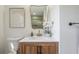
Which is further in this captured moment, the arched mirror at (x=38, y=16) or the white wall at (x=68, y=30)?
the arched mirror at (x=38, y=16)

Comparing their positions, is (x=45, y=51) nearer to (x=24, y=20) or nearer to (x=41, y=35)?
(x=41, y=35)

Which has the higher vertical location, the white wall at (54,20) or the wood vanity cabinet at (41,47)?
the white wall at (54,20)

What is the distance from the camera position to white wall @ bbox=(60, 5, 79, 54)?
3.86ft

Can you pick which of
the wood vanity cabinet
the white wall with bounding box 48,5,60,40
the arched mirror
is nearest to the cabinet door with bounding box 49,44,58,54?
the wood vanity cabinet

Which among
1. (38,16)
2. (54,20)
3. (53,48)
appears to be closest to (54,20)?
(54,20)

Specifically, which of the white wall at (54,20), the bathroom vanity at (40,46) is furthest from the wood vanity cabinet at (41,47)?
the white wall at (54,20)

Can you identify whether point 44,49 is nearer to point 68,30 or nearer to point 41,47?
point 41,47

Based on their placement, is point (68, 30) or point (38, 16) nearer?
point (68, 30)

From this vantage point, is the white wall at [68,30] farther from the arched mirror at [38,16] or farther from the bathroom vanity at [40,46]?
the arched mirror at [38,16]

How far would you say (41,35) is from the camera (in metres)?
1.26

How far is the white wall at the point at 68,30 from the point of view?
1.18m

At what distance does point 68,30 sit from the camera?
1221 mm

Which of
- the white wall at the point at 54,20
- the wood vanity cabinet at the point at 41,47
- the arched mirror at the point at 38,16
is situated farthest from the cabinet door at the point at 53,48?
the arched mirror at the point at 38,16
